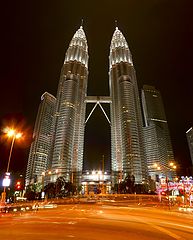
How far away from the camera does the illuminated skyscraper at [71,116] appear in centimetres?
14688

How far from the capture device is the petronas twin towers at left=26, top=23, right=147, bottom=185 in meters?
149

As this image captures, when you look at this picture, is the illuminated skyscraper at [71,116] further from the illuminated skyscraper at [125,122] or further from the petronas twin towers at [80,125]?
the illuminated skyscraper at [125,122]

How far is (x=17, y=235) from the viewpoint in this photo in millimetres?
9805

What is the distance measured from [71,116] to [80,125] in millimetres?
14541

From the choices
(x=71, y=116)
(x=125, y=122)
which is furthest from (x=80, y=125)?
(x=125, y=122)

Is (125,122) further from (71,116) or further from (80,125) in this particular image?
(71,116)

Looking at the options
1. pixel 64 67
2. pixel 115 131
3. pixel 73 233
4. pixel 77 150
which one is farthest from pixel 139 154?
pixel 73 233

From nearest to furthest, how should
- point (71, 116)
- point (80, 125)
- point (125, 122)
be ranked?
point (125, 122), point (71, 116), point (80, 125)

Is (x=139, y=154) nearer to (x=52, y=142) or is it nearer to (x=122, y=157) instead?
(x=122, y=157)

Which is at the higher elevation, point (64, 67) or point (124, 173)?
point (64, 67)

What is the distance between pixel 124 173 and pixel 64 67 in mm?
102219

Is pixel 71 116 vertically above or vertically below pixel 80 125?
above

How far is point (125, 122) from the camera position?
159 m

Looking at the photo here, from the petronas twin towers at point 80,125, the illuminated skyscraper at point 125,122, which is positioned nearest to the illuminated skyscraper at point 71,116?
the petronas twin towers at point 80,125
